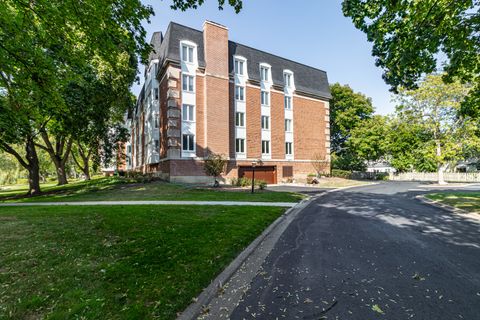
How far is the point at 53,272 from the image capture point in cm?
411

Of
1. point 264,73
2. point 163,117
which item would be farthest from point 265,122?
point 163,117

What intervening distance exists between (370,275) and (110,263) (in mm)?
5123

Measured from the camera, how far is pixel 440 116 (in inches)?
1049

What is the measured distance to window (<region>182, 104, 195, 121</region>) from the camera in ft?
78.7

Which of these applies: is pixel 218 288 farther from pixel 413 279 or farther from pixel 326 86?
pixel 326 86

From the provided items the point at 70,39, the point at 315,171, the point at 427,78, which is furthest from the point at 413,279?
the point at 427,78

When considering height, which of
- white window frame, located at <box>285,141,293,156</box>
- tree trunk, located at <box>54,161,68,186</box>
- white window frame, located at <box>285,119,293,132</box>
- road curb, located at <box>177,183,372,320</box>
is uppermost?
white window frame, located at <box>285,119,293,132</box>

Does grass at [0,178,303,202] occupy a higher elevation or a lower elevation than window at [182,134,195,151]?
lower

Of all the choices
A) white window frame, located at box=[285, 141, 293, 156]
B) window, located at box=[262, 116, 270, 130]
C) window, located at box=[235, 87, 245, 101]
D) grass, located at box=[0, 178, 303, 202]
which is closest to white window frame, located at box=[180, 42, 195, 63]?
window, located at box=[235, 87, 245, 101]

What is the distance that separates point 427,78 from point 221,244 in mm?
32562

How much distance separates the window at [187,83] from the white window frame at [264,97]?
30.6 feet

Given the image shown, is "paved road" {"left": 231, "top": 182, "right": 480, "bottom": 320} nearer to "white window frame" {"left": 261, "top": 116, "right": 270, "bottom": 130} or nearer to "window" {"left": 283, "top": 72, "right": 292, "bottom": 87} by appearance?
"white window frame" {"left": 261, "top": 116, "right": 270, "bottom": 130}

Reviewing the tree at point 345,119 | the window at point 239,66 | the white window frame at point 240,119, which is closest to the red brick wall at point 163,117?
the white window frame at point 240,119

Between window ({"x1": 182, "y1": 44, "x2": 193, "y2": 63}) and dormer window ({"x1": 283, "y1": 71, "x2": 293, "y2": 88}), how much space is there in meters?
13.1
